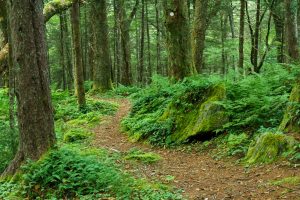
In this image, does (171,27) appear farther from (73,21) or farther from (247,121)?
(247,121)

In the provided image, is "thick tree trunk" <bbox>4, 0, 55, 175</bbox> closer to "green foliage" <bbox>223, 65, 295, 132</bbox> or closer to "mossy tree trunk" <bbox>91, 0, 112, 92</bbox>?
"green foliage" <bbox>223, 65, 295, 132</bbox>

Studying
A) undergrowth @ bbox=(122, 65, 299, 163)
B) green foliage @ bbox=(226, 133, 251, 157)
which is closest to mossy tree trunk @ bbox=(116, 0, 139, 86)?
undergrowth @ bbox=(122, 65, 299, 163)

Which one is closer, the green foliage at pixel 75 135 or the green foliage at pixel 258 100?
the green foliage at pixel 258 100

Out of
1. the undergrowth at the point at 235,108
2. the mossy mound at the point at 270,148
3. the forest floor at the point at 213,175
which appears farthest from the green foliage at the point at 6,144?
the mossy mound at the point at 270,148

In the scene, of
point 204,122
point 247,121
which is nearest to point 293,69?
point 247,121

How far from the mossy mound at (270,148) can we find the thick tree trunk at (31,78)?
3.98m

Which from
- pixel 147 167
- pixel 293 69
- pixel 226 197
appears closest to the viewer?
pixel 226 197

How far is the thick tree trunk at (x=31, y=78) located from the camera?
22.0ft

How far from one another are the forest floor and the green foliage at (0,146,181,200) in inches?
22.7

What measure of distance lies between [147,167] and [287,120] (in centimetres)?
301

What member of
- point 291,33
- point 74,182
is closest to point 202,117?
point 74,182

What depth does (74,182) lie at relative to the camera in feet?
20.5

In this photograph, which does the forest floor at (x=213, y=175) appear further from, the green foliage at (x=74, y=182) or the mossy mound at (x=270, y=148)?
the green foliage at (x=74, y=182)

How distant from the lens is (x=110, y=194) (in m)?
5.87
